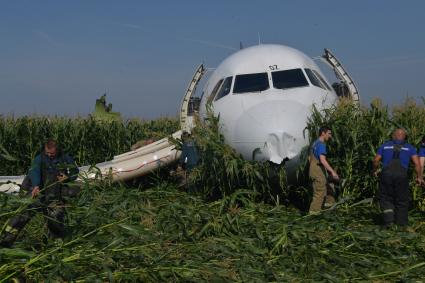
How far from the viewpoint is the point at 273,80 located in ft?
31.9

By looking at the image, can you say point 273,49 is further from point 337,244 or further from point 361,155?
point 337,244

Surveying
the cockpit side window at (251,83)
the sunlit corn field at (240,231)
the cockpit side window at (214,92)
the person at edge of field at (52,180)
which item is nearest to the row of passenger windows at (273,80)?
the cockpit side window at (251,83)

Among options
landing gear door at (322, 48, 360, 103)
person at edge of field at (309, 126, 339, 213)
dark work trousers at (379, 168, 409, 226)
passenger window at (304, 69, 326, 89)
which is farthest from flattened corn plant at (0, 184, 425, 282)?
landing gear door at (322, 48, 360, 103)

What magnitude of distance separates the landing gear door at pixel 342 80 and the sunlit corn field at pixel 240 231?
2.11 metres

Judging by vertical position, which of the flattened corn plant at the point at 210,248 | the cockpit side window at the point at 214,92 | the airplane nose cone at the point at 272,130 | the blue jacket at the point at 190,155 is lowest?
the flattened corn plant at the point at 210,248

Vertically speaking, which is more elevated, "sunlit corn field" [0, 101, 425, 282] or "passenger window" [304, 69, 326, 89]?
"passenger window" [304, 69, 326, 89]

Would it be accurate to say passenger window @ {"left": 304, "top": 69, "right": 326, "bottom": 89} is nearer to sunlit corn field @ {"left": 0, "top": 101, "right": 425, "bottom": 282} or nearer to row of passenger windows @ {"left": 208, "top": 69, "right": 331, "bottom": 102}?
row of passenger windows @ {"left": 208, "top": 69, "right": 331, "bottom": 102}

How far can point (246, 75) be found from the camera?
1009cm

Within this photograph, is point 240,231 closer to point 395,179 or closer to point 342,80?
point 395,179

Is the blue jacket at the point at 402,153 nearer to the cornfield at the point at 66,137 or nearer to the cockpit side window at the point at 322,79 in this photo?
the cockpit side window at the point at 322,79

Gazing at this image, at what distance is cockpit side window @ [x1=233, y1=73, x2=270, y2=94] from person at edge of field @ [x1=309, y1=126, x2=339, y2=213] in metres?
1.43

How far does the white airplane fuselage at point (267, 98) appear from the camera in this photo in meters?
8.25

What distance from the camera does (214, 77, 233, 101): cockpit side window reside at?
33.3 feet

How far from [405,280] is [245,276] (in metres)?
1.67
